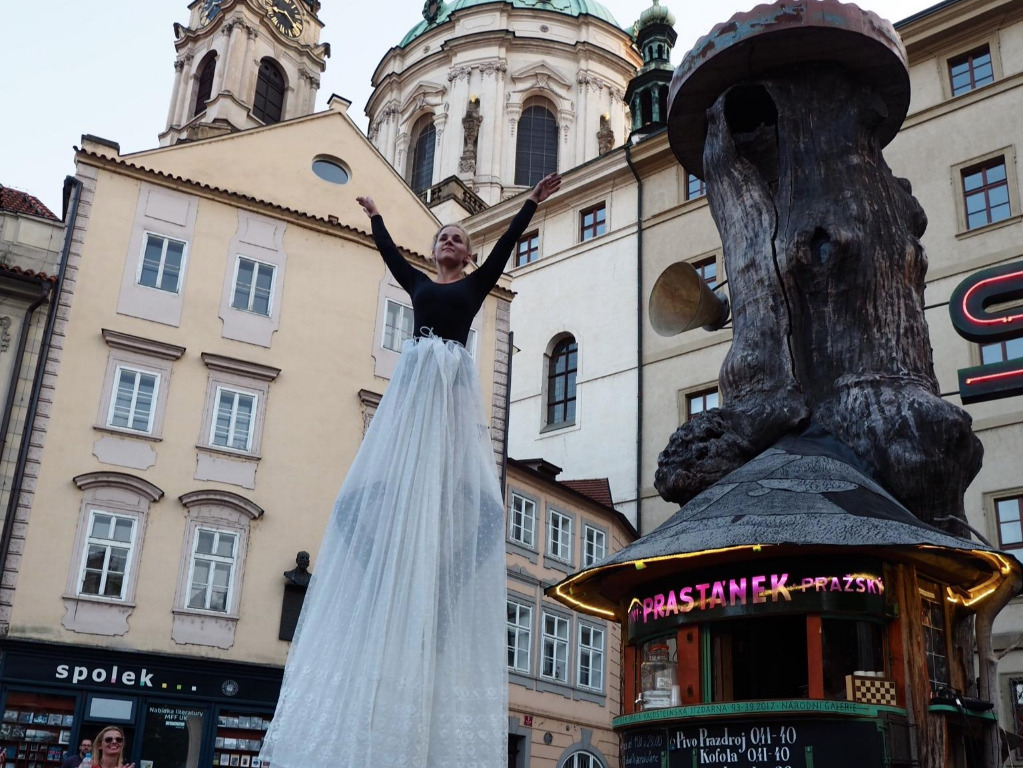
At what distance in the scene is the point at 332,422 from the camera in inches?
845

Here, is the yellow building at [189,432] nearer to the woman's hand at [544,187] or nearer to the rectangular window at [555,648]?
the rectangular window at [555,648]

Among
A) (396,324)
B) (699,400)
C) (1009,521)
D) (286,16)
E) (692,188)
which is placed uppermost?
(286,16)

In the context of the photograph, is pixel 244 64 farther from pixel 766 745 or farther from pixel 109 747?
pixel 766 745

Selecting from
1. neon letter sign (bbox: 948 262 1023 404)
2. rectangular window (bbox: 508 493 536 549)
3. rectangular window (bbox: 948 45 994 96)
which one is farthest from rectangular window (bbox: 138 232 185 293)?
rectangular window (bbox: 948 45 994 96)

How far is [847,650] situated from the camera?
7.05 m

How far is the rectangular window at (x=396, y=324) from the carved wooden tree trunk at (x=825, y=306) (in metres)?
14.3

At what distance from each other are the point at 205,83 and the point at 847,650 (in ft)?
126

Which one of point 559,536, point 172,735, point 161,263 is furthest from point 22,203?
point 559,536

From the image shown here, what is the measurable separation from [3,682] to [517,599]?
36.7 feet

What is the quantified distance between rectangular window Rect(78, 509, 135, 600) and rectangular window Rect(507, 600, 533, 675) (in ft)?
29.5

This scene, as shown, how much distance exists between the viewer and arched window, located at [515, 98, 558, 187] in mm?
46188

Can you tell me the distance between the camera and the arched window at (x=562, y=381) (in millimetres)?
32531

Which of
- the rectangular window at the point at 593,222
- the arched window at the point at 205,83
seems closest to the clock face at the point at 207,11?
the arched window at the point at 205,83

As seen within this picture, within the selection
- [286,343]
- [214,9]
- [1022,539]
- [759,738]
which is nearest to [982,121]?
[1022,539]
